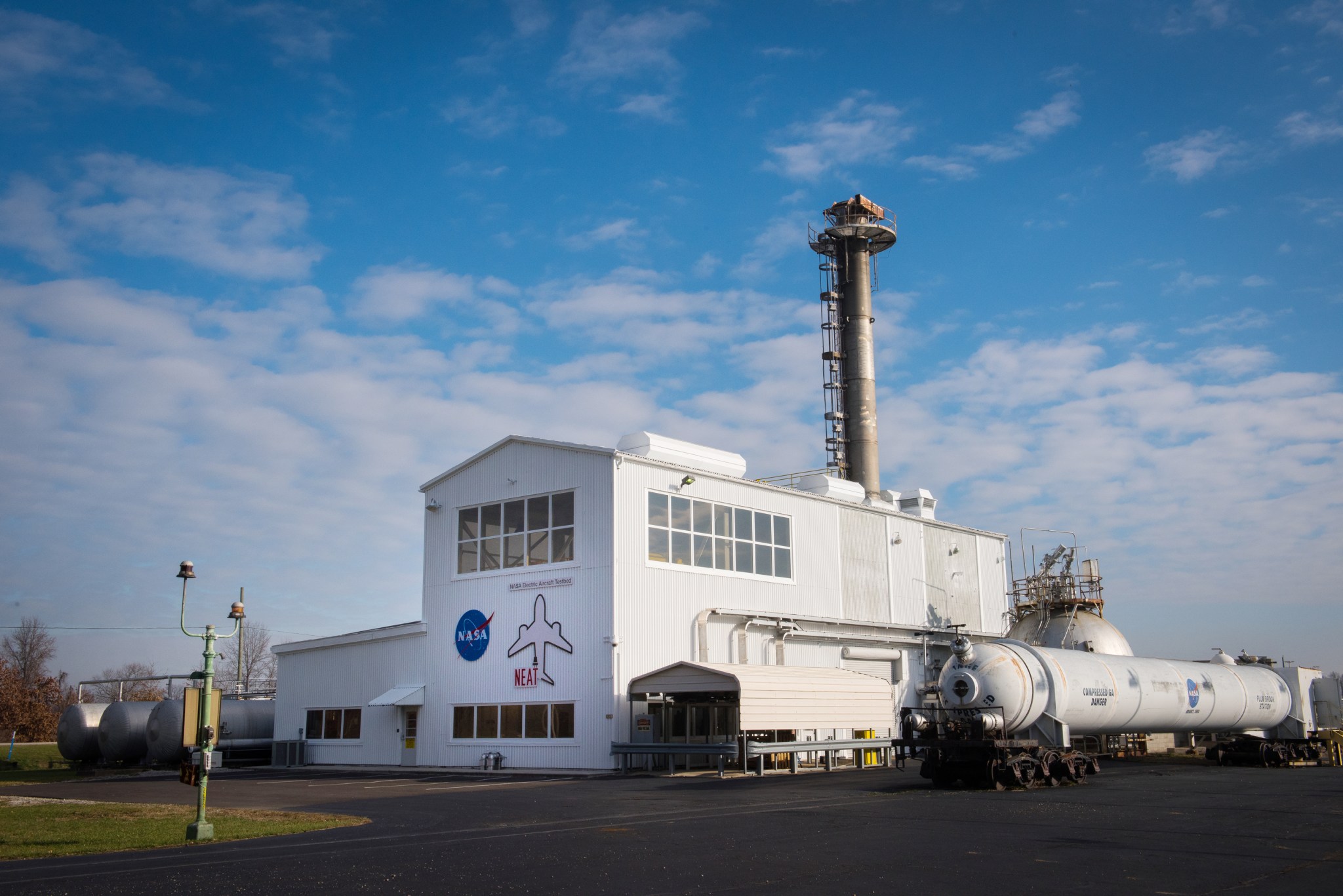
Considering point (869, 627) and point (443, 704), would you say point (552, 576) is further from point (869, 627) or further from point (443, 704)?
point (869, 627)

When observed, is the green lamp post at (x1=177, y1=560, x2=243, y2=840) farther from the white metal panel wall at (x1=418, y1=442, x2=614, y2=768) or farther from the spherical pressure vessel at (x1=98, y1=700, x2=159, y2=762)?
the spherical pressure vessel at (x1=98, y1=700, x2=159, y2=762)

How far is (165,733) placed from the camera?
39.7 meters

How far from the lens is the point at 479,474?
36219mm

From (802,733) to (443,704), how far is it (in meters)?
11.5

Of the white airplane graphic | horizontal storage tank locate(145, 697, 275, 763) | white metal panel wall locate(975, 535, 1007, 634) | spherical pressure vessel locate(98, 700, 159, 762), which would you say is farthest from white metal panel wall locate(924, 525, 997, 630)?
spherical pressure vessel locate(98, 700, 159, 762)

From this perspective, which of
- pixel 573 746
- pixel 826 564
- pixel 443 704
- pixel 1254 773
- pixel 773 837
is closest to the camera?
pixel 773 837

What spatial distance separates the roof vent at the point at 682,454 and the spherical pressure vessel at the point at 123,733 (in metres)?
22.6

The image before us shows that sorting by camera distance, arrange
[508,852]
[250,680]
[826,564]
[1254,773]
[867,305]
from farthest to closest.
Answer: [250,680], [867,305], [826,564], [1254,773], [508,852]

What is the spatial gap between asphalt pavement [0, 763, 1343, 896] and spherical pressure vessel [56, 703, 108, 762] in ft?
74.4

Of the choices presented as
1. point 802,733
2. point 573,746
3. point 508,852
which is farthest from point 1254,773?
point 508,852

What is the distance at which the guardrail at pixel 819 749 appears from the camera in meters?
29.3

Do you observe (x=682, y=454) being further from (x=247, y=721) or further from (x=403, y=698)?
(x=247, y=721)

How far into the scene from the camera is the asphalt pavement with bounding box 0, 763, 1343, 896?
11680 millimetres

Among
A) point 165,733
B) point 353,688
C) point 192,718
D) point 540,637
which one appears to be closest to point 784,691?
point 540,637
